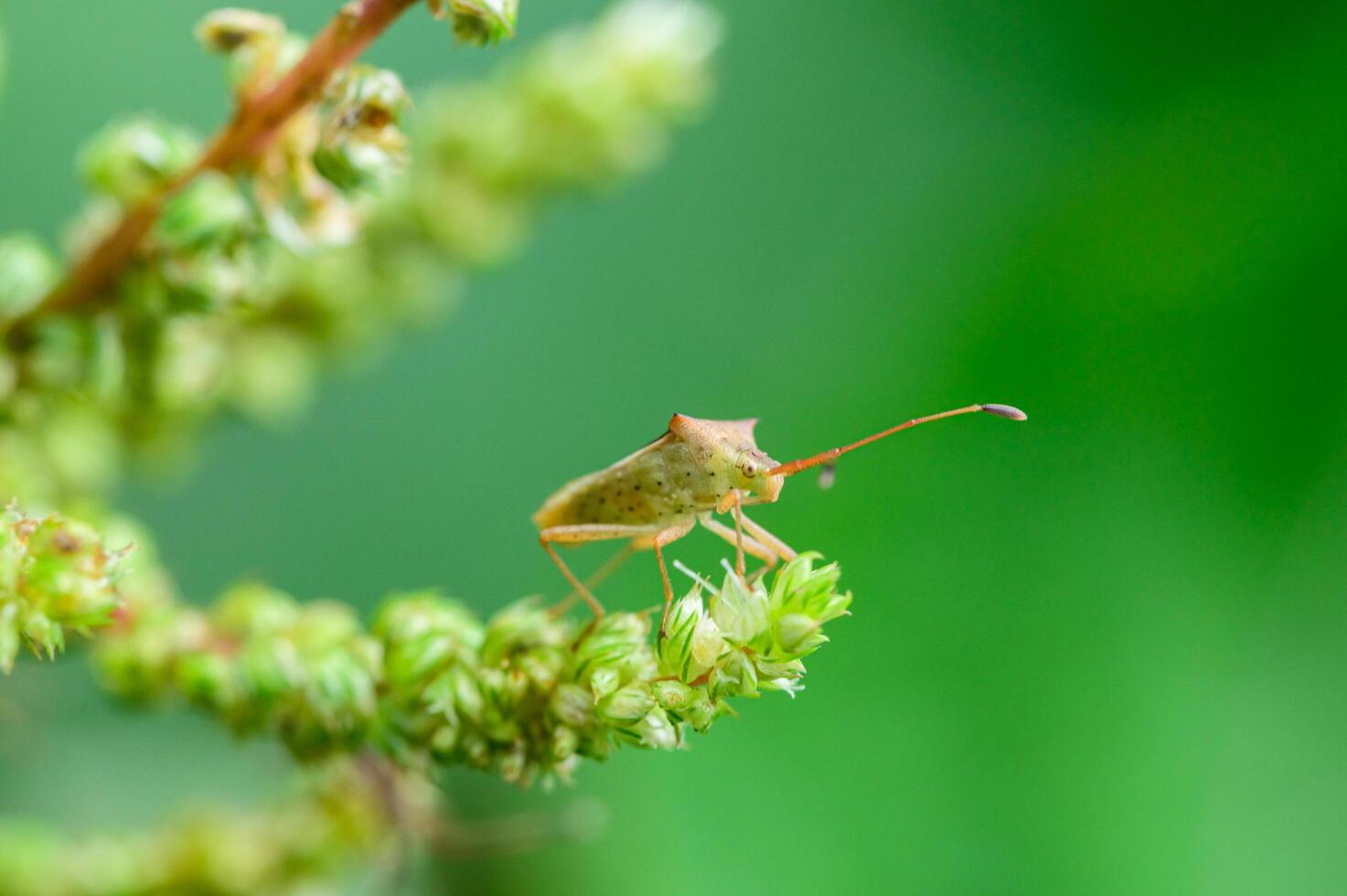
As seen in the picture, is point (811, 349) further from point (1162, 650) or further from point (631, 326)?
point (1162, 650)

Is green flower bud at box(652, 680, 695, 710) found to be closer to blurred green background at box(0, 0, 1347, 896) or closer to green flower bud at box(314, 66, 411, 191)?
green flower bud at box(314, 66, 411, 191)

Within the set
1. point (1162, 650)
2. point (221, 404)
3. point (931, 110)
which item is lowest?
point (1162, 650)

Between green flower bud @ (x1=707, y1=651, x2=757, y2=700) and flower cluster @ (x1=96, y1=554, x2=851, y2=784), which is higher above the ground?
flower cluster @ (x1=96, y1=554, x2=851, y2=784)

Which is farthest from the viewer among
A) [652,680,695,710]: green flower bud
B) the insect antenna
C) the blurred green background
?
the blurred green background

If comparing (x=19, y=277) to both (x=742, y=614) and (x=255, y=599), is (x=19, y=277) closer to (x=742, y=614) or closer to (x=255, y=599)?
(x=255, y=599)

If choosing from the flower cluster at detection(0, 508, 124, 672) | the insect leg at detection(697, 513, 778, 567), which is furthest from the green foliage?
the insect leg at detection(697, 513, 778, 567)

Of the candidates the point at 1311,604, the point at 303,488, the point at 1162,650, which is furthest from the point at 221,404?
the point at 1311,604

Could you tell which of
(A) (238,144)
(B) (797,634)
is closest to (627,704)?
(B) (797,634)
